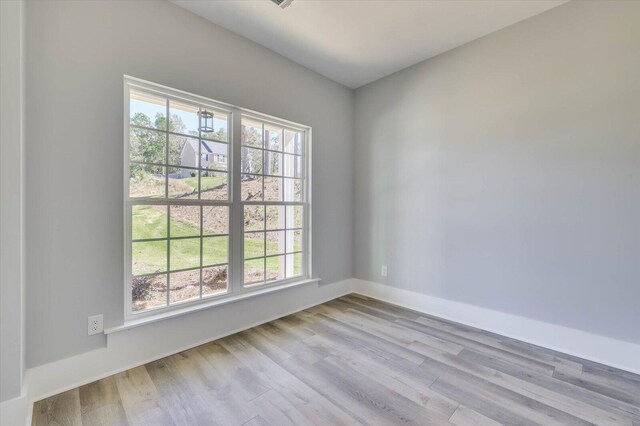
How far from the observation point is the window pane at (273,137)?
2.95 m

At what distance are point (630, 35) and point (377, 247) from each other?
9.31 ft

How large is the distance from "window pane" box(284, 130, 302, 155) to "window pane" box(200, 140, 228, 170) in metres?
0.80

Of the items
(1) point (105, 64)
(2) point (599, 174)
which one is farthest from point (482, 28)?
(1) point (105, 64)

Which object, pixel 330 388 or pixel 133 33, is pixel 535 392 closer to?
pixel 330 388

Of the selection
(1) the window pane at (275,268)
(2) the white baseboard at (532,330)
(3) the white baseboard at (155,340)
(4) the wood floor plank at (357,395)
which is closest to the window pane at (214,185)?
(1) the window pane at (275,268)

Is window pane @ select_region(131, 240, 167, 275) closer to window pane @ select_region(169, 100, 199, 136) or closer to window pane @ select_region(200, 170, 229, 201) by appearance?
window pane @ select_region(200, 170, 229, 201)

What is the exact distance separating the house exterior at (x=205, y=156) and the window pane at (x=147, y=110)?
25 cm

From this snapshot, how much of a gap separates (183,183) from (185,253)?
0.61 metres

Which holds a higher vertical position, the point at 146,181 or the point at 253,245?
the point at 146,181

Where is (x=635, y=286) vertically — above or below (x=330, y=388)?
above

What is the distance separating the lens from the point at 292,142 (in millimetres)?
3225

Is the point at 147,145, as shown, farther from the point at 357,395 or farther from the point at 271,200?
the point at 357,395

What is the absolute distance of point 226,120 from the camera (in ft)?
8.53

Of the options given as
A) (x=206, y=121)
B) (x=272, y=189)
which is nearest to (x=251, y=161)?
(x=272, y=189)
